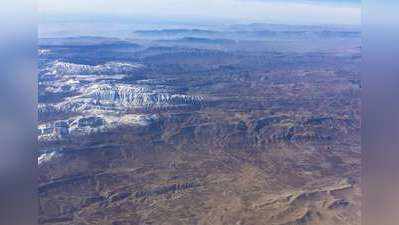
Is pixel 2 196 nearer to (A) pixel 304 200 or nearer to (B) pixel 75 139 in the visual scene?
(B) pixel 75 139

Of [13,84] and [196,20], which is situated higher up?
[196,20]

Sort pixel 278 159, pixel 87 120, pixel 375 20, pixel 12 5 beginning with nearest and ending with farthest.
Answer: pixel 12 5
pixel 375 20
pixel 87 120
pixel 278 159

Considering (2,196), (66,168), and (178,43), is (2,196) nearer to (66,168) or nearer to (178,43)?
(66,168)

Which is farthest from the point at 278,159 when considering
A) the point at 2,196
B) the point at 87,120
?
the point at 2,196


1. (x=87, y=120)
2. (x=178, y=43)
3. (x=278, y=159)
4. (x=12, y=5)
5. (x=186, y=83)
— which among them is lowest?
(x=278, y=159)

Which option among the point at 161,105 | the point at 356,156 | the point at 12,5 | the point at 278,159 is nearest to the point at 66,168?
the point at 161,105

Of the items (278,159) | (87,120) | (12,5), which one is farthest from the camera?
(278,159)

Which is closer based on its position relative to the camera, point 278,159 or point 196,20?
point 196,20

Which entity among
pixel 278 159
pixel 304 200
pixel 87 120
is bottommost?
pixel 304 200

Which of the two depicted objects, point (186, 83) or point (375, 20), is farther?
point (186, 83)
